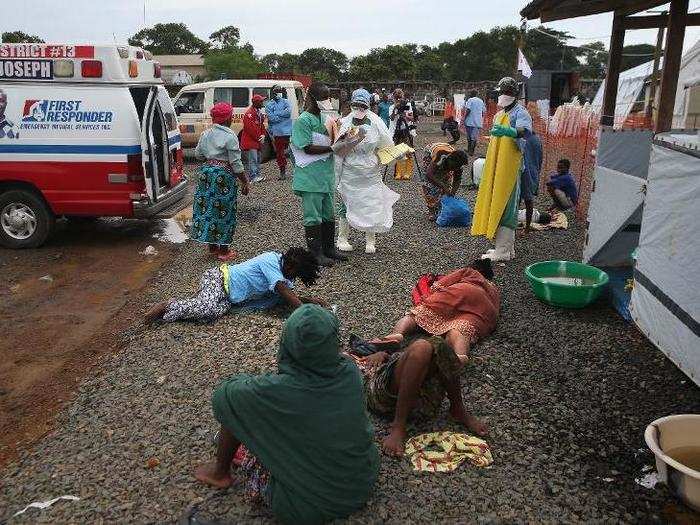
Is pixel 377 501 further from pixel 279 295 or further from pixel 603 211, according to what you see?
pixel 603 211

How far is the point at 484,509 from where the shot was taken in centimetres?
282

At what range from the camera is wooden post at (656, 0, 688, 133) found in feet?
15.4

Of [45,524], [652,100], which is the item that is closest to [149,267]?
[45,524]

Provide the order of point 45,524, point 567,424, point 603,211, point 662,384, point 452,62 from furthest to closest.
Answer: point 452,62 → point 603,211 → point 662,384 → point 567,424 → point 45,524

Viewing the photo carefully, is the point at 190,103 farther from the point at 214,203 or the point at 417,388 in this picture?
the point at 417,388

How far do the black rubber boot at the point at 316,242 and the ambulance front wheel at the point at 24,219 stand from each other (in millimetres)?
3460

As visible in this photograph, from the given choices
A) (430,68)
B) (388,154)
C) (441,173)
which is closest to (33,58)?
(388,154)

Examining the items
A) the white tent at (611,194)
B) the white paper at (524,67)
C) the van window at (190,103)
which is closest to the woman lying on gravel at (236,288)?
the white tent at (611,194)

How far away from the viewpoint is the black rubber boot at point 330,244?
661 cm

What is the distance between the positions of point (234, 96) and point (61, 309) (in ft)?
33.8

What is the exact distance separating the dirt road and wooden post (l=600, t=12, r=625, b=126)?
16.7 feet

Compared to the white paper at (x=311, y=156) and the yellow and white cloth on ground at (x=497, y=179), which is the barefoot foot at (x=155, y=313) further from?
the yellow and white cloth on ground at (x=497, y=179)

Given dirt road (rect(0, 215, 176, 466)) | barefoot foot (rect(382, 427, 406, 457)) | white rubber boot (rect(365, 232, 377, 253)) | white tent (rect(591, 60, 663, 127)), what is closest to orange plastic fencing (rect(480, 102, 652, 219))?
white tent (rect(591, 60, 663, 127))

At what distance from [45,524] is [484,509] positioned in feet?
6.63
